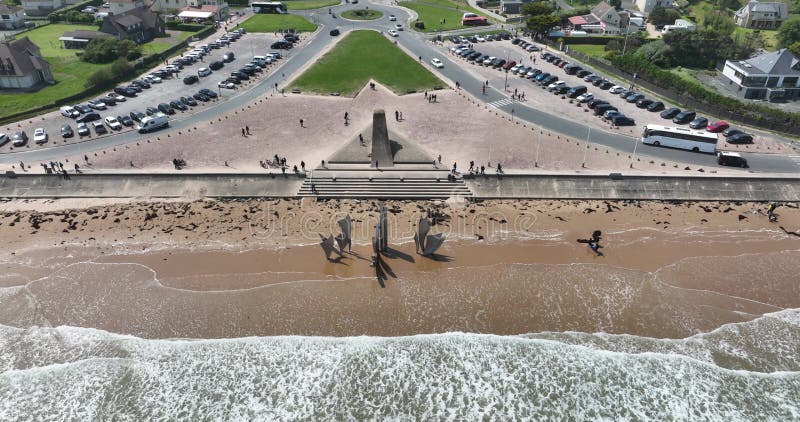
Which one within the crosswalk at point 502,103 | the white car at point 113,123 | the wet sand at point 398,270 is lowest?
the wet sand at point 398,270

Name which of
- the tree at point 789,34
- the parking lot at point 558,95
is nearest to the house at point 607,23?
the parking lot at point 558,95

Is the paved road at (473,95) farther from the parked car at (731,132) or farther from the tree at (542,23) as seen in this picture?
the tree at (542,23)

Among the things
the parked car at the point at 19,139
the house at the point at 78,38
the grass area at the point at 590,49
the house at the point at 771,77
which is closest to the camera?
the parked car at the point at 19,139

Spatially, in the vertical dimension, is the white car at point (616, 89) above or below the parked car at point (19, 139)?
above

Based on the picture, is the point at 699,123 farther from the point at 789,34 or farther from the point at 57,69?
the point at 57,69

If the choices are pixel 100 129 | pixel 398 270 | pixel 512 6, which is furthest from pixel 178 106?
pixel 512 6

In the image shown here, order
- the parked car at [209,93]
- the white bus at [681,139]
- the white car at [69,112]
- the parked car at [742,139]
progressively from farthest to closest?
the parked car at [209,93] → the white car at [69,112] → the parked car at [742,139] → the white bus at [681,139]
